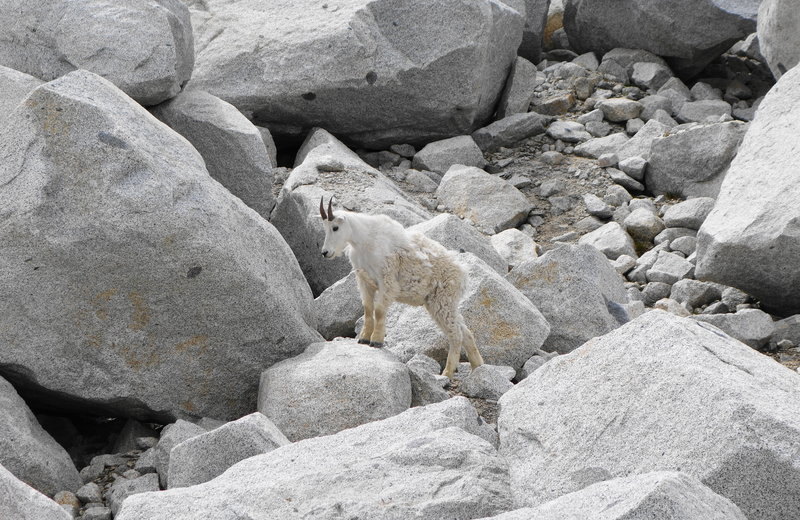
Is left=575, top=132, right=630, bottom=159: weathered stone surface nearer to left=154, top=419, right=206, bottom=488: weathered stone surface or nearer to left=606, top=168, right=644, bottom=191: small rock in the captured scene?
left=606, top=168, right=644, bottom=191: small rock

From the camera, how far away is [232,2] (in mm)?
17203

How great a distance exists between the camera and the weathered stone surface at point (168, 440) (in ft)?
26.0

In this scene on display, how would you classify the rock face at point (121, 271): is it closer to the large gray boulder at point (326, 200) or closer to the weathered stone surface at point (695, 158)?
the large gray boulder at point (326, 200)

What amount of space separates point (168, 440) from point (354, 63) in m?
8.72

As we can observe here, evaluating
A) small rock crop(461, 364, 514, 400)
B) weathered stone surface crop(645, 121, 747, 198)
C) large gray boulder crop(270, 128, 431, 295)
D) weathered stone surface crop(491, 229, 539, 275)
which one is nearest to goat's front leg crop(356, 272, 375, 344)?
small rock crop(461, 364, 514, 400)

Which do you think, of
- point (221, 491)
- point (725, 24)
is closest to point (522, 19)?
point (725, 24)

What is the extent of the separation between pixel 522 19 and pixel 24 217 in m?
11.2

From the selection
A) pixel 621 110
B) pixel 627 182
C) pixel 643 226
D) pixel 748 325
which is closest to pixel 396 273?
pixel 748 325

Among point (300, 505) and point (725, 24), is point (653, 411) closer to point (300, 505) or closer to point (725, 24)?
point (300, 505)

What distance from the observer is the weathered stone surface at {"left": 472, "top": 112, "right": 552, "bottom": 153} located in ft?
56.8

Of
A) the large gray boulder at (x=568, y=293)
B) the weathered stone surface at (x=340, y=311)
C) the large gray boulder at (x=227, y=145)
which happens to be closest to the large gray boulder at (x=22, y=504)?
the weathered stone surface at (x=340, y=311)

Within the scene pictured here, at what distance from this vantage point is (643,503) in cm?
466

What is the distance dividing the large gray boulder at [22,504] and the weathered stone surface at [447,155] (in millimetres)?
11171

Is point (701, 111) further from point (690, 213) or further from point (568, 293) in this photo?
point (568, 293)
